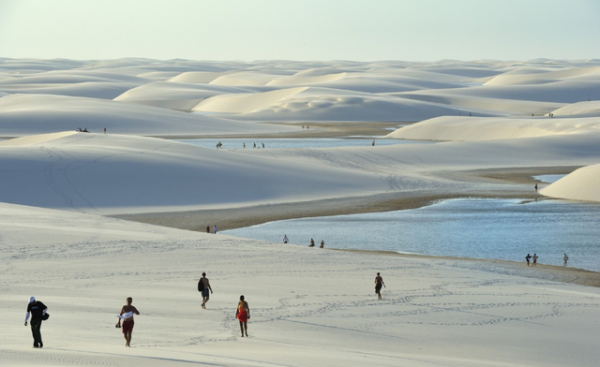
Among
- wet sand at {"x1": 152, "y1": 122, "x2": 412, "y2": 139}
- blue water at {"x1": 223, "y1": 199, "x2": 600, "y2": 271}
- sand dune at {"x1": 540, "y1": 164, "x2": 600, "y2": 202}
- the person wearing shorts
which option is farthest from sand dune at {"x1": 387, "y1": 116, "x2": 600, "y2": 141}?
the person wearing shorts

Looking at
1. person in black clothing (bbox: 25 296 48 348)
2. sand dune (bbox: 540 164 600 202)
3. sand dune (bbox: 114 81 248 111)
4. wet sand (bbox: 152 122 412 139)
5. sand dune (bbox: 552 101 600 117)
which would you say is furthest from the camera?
sand dune (bbox: 114 81 248 111)

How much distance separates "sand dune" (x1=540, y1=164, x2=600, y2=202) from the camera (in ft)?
122

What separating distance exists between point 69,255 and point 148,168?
20.9m

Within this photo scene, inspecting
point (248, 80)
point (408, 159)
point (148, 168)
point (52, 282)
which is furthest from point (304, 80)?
point (52, 282)

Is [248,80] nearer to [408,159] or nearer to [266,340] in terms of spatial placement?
[408,159]

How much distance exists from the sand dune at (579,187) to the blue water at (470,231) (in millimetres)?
1588

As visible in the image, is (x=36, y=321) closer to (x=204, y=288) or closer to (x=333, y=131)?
(x=204, y=288)

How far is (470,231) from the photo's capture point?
29.4 metres

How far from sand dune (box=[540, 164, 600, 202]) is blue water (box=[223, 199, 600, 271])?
5.21 ft

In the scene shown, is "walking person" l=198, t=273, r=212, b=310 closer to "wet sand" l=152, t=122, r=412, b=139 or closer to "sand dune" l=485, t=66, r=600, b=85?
"wet sand" l=152, t=122, r=412, b=139

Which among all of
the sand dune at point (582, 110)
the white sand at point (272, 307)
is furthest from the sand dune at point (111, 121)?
the white sand at point (272, 307)

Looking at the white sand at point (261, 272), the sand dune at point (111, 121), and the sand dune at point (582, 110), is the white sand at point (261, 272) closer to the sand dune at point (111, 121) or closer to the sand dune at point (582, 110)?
the sand dune at point (111, 121)

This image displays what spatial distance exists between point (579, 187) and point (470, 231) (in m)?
11.0

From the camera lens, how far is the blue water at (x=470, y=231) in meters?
26.0
